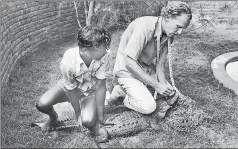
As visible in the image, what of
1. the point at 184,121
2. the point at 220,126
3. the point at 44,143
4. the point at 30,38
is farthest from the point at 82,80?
the point at 30,38

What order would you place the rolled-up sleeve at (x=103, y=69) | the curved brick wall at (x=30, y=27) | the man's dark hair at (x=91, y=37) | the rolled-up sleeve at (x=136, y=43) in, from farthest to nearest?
the curved brick wall at (x=30, y=27) → the rolled-up sleeve at (x=136, y=43) → the rolled-up sleeve at (x=103, y=69) → the man's dark hair at (x=91, y=37)

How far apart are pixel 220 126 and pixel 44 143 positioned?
2234 millimetres

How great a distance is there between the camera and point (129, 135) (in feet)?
11.5

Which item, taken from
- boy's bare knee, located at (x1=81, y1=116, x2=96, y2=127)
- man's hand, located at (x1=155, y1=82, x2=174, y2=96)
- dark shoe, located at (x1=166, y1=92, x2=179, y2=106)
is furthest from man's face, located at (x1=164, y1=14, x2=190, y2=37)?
boy's bare knee, located at (x1=81, y1=116, x2=96, y2=127)

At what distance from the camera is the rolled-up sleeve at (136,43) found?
351cm

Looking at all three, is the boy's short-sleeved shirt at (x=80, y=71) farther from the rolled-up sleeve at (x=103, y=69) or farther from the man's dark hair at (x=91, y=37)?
the man's dark hair at (x=91, y=37)

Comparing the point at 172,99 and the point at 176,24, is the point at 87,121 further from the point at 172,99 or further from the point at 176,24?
the point at 176,24

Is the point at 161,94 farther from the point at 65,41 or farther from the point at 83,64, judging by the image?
the point at 65,41

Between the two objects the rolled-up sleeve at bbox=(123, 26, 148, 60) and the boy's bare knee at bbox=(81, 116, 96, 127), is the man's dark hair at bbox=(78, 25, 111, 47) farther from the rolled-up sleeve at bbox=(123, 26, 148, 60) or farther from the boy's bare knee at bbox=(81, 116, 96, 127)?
the boy's bare knee at bbox=(81, 116, 96, 127)

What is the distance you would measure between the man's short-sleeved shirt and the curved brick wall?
1.86 meters

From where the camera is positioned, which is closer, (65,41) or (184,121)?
(184,121)

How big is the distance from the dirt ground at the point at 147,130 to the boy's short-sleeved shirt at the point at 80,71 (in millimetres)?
650

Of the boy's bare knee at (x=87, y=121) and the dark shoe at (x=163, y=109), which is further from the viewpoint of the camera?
the dark shoe at (x=163, y=109)

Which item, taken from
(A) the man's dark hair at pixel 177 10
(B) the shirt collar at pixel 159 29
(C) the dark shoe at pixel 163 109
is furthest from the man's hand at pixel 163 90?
(A) the man's dark hair at pixel 177 10
